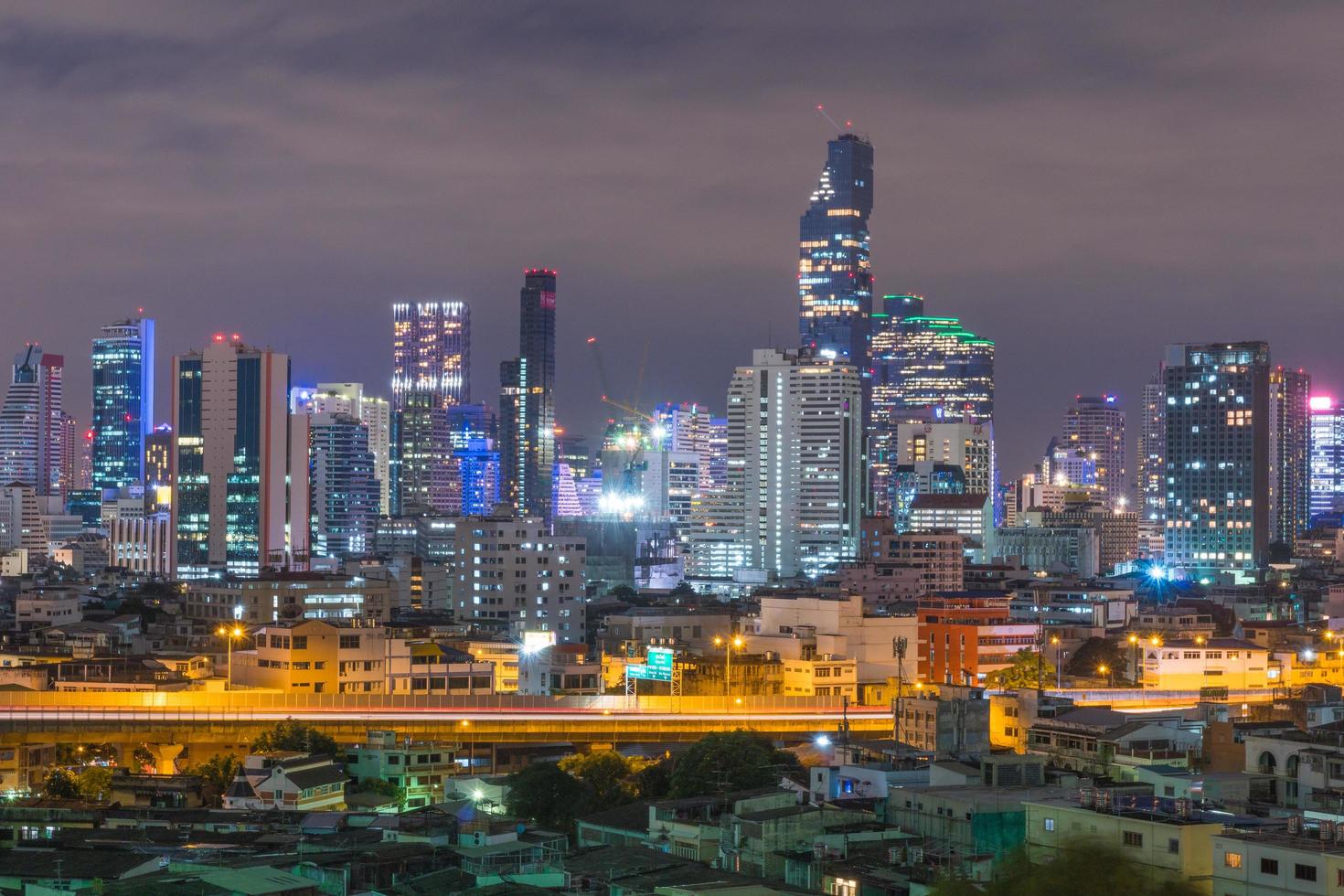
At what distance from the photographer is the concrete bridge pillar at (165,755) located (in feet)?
152

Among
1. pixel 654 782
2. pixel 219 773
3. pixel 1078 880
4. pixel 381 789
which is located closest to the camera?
pixel 1078 880

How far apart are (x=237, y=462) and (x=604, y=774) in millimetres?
74055

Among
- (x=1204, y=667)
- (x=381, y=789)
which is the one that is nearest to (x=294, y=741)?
(x=381, y=789)

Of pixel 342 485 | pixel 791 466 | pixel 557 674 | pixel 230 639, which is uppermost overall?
pixel 791 466

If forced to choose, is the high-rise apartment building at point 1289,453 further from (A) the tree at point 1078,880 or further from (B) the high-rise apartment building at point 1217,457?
(A) the tree at point 1078,880

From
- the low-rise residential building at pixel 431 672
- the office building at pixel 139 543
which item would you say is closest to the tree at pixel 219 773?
the low-rise residential building at pixel 431 672

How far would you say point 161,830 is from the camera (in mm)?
32469

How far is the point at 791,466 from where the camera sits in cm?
15175

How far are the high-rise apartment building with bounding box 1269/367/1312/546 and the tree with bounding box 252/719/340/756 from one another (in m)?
129

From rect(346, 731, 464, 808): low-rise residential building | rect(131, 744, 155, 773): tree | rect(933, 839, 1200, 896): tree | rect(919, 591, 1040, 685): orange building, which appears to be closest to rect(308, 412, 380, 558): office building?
rect(919, 591, 1040, 685): orange building

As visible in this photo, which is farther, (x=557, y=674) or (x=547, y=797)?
(x=557, y=674)

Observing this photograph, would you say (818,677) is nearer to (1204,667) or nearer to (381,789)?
(1204,667)

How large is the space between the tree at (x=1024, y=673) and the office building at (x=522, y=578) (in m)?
24.2

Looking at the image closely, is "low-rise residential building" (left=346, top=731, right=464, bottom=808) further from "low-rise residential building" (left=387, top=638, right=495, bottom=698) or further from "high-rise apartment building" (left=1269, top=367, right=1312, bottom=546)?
"high-rise apartment building" (left=1269, top=367, right=1312, bottom=546)
